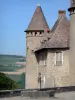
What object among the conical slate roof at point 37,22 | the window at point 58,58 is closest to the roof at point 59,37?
the window at point 58,58

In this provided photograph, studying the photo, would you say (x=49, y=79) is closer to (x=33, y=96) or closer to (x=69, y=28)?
(x=69, y=28)

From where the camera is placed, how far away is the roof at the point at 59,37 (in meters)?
43.0

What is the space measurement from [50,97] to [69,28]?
24.0 metres

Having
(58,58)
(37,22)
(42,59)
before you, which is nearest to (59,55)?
(58,58)

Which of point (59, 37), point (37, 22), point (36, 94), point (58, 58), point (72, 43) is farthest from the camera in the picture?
point (37, 22)

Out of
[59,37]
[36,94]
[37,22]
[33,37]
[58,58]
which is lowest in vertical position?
[36,94]

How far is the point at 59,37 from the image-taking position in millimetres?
44188

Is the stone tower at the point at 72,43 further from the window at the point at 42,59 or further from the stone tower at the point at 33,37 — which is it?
the stone tower at the point at 33,37

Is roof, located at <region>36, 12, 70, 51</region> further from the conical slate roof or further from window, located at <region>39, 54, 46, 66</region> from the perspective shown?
→ the conical slate roof

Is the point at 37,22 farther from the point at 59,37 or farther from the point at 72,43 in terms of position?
the point at 72,43

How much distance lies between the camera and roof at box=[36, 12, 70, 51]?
43044mm

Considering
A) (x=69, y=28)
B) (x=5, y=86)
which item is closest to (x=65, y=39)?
(x=69, y=28)

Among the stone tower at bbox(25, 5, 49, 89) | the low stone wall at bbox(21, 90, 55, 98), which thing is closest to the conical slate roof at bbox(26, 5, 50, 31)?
the stone tower at bbox(25, 5, 49, 89)

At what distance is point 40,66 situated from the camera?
1935 inches
